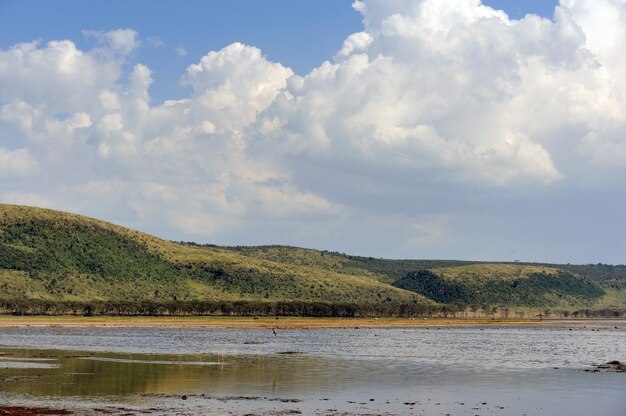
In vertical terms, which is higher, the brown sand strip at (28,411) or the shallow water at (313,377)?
the shallow water at (313,377)

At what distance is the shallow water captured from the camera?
51375 mm

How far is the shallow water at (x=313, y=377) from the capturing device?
51375 mm

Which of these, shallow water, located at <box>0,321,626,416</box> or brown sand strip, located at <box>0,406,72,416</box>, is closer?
brown sand strip, located at <box>0,406,72,416</box>

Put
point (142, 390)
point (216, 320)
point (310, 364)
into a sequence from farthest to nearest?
point (216, 320) → point (310, 364) → point (142, 390)

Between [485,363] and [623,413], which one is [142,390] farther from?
[485,363]

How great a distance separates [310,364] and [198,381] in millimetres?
17739

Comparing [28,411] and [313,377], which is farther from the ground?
[313,377]

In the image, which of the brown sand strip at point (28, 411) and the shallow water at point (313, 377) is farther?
the shallow water at point (313, 377)

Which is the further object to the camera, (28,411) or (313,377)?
(313,377)

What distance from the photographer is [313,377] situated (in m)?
66.5

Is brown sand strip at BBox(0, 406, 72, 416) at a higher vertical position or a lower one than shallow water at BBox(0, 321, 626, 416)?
lower

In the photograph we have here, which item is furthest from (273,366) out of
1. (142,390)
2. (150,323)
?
(150,323)

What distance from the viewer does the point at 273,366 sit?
76000 mm

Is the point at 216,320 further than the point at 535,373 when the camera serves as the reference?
Yes
